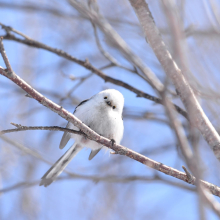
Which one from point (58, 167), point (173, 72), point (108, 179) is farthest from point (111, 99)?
point (173, 72)

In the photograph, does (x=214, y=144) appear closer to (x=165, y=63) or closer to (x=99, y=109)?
(x=165, y=63)

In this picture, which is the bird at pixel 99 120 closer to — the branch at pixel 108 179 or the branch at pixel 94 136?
the branch at pixel 108 179

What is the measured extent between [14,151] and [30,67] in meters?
1.85

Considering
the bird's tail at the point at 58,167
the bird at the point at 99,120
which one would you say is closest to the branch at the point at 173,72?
the bird at the point at 99,120

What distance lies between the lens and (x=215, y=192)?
1.97 metres

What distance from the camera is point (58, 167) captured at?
2977 millimetres

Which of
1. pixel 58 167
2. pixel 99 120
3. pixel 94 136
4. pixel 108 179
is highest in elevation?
pixel 94 136

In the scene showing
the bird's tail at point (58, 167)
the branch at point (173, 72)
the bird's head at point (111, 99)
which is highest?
the branch at point (173, 72)

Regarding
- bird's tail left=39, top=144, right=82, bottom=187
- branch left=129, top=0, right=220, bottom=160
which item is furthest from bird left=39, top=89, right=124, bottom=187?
branch left=129, top=0, right=220, bottom=160

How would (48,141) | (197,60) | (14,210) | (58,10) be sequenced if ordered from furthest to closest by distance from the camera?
(14,210), (48,141), (58,10), (197,60)

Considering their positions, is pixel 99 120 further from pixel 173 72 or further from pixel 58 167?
pixel 173 72

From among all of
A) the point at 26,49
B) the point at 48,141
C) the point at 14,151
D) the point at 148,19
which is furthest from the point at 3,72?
the point at 26,49

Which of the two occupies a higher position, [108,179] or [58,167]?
[108,179]

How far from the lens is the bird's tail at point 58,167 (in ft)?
9.35
